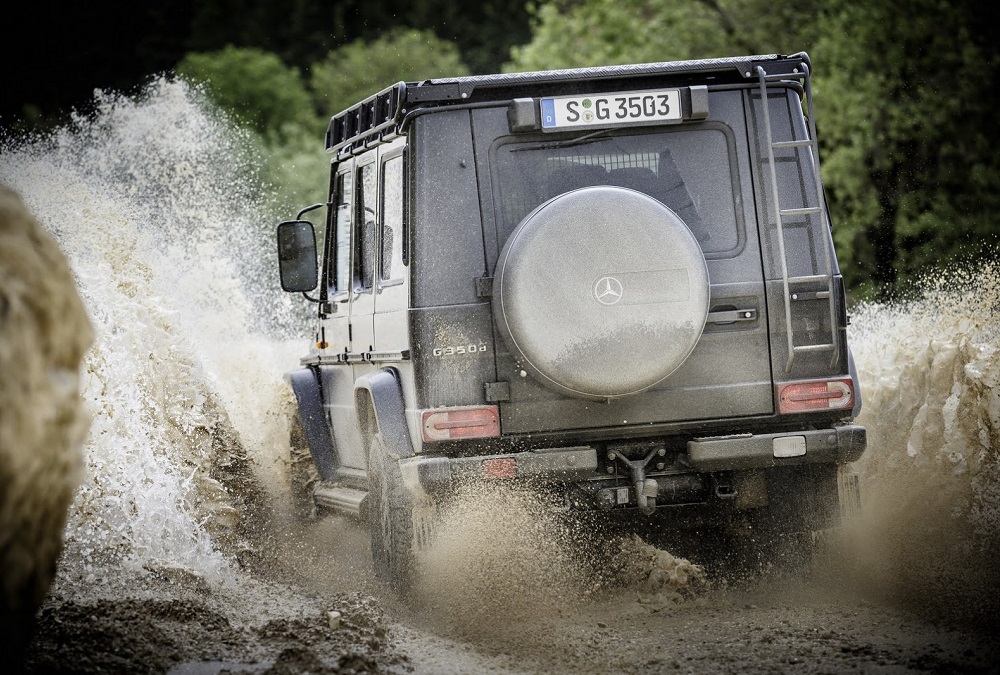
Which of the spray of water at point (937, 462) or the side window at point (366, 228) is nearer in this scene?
the spray of water at point (937, 462)

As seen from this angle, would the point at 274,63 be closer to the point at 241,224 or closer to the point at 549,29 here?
the point at 549,29

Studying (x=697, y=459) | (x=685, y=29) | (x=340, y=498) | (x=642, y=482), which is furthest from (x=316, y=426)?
(x=685, y=29)

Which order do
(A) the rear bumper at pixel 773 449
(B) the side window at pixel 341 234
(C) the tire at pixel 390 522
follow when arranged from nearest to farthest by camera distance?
(A) the rear bumper at pixel 773 449 < (C) the tire at pixel 390 522 < (B) the side window at pixel 341 234

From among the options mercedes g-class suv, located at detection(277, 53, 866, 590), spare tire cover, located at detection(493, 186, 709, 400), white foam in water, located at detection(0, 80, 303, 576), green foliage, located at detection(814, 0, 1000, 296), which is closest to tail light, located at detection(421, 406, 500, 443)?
mercedes g-class suv, located at detection(277, 53, 866, 590)

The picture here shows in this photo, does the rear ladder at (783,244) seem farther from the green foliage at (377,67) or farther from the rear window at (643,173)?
the green foliage at (377,67)

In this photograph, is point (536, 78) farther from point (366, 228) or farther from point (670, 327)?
point (366, 228)

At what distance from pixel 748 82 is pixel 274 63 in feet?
125

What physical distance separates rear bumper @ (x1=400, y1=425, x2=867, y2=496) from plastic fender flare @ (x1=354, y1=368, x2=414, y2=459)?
0.07 m


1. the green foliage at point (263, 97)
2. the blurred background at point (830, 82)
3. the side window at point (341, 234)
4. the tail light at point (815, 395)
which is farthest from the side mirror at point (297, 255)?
the green foliage at point (263, 97)

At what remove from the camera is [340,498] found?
7.81 meters

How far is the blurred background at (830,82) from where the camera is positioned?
17.7 m

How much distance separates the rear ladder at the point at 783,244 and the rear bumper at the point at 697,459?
0.36m

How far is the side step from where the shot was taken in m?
7.46

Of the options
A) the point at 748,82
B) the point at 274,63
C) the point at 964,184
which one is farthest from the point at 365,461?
the point at 274,63
